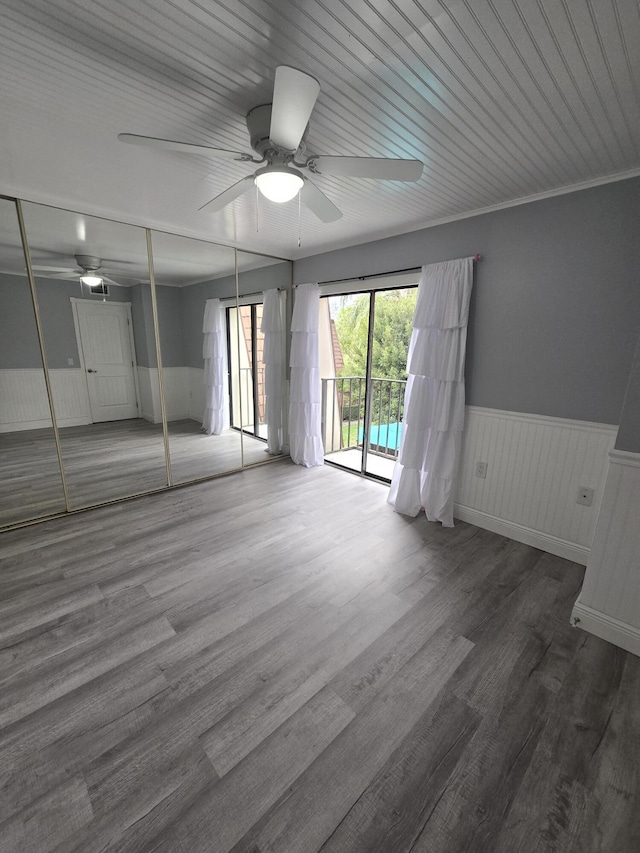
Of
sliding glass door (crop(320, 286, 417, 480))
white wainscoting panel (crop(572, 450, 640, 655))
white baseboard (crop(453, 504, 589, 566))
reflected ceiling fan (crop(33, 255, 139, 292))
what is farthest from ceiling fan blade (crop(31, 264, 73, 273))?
white wainscoting panel (crop(572, 450, 640, 655))

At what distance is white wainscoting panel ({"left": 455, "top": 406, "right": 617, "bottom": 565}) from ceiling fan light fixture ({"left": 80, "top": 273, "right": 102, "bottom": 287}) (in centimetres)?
326

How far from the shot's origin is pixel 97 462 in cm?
315

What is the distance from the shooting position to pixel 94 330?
2881 mm

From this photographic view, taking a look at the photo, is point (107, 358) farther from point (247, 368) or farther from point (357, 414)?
point (357, 414)

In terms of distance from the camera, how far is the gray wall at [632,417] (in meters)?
1.61

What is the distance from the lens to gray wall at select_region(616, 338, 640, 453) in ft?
5.29

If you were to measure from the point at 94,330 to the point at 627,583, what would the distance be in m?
4.00

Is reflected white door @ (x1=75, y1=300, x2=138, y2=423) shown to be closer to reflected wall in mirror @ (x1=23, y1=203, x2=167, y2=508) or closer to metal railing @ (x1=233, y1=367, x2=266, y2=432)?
reflected wall in mirror @ (x1=23, y1=203, x2=167, y2=508)

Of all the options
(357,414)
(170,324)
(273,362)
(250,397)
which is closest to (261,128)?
(170,324)

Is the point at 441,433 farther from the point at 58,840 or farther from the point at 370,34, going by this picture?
the point at 58,840

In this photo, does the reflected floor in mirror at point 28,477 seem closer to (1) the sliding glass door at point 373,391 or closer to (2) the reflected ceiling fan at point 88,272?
(2) the reflected ceiling fan at point 88,272

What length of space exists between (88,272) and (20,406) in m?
1.19

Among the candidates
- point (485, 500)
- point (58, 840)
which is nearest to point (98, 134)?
point (58, 840)

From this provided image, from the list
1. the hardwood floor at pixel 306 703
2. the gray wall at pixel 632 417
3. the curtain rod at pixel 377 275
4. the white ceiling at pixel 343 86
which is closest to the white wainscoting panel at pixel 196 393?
the hardwood floor at pixel 306 703
